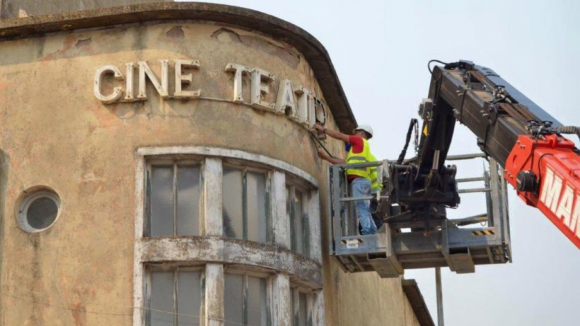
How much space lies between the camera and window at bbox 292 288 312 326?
2467 cm

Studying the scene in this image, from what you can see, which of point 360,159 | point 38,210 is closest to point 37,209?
point 38,210

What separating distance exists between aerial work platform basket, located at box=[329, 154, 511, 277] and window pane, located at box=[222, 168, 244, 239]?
2.35m

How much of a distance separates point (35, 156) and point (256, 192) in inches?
155

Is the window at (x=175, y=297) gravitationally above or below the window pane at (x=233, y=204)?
below

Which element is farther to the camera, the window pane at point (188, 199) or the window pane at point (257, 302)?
the window pane at point (257, 302)

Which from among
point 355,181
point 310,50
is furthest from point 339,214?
point 310,50

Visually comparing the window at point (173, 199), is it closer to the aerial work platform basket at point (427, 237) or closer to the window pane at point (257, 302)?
the window pane at point (257, 302)

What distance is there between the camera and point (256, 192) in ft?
79.7

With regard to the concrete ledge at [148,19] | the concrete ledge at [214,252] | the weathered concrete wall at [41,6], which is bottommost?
the concrete ledge at [214,252]

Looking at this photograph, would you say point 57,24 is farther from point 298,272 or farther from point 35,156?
point 298,272

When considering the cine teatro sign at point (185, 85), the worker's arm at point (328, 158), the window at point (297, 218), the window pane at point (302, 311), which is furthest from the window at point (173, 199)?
the worker's arm at point (328, 158)

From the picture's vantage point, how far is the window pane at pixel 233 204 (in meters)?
23.7

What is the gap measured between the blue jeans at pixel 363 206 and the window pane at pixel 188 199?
374 centimetres

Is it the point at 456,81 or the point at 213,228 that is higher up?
the point at 456,81
